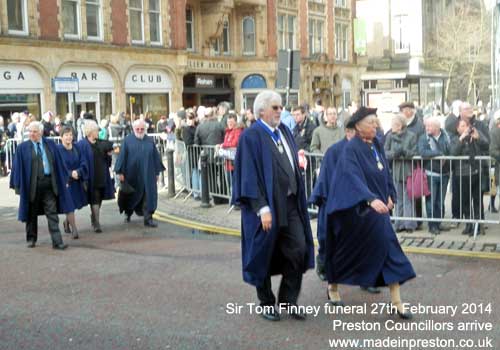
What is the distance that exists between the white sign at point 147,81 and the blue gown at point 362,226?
26.2m

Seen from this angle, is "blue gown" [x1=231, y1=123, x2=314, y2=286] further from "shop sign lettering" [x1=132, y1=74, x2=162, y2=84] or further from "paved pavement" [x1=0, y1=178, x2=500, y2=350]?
"shop sign lettering" [x1=132, y1=74, x2=162, y2=84]

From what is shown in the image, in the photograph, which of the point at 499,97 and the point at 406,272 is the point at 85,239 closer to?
the point at 406,272

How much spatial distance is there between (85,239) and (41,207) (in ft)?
3.19

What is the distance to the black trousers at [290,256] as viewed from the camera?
A: 19.7ft

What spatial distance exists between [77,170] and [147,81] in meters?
22.3

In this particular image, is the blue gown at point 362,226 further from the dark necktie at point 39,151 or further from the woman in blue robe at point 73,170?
the woman in blue robe at point 73,170

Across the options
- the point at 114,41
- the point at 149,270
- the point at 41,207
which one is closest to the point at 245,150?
the point at 149,270

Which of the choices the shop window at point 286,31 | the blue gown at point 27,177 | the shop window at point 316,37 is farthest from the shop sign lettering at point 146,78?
the blue gown at point 27,177

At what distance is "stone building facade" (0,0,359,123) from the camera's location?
26953 mm

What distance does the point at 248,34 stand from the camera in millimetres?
39844

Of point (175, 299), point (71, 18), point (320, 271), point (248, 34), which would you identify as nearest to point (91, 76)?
point (71, 18)

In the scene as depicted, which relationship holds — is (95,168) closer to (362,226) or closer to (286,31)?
(362,226)

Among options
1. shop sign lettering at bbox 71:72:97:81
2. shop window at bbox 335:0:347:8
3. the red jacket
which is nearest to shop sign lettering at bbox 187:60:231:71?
shop sign lettering at bbox 71:72:97:81

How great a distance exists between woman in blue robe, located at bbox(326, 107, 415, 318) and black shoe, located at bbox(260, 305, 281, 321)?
25.6 inches
